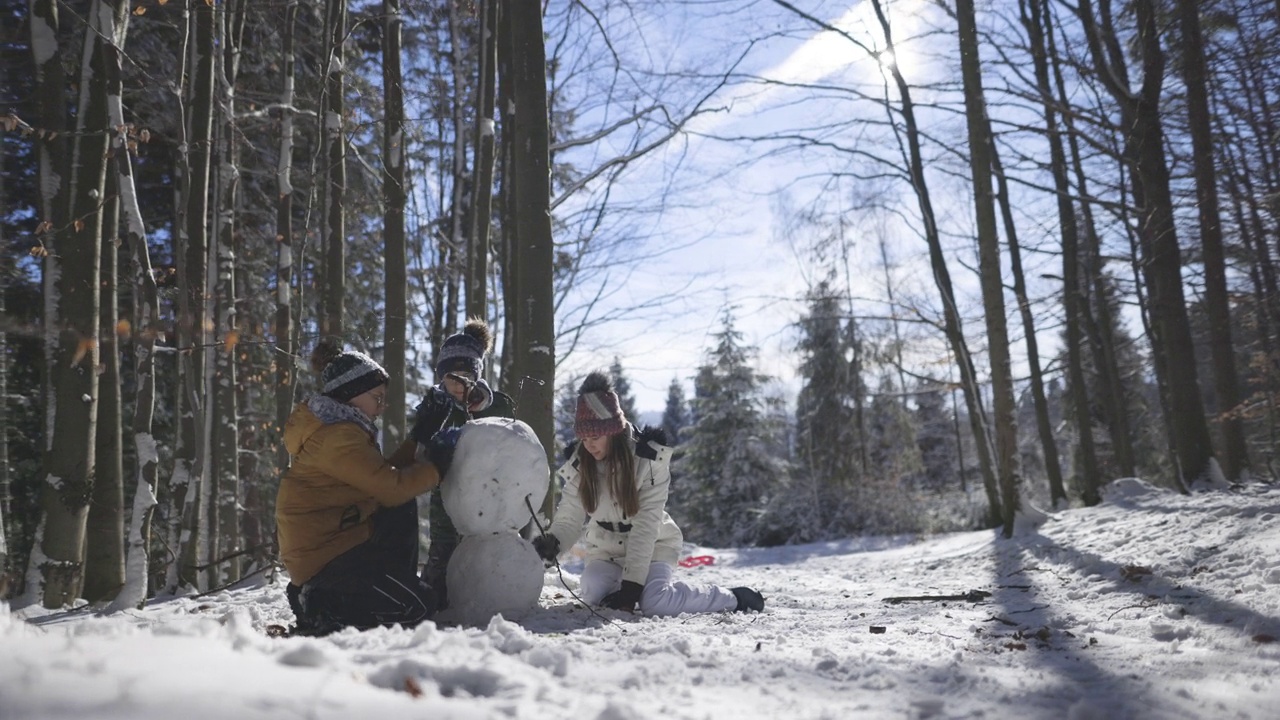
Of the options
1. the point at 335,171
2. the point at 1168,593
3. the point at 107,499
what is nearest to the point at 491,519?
the point at 107,499

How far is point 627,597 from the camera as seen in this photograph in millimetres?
4250

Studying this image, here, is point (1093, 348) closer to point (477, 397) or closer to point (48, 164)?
point (477, 397)

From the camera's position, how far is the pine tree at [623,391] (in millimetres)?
6701

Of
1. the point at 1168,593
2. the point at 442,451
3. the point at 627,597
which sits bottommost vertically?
the point at 1168,593

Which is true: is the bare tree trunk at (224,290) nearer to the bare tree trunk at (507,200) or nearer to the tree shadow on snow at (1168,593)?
the bare tree trunk at (507,200)

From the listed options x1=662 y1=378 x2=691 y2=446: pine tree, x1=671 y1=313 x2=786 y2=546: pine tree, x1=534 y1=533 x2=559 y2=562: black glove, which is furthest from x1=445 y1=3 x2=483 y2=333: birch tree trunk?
x1=662 y1=378 x2=691 y2=446: pine tree

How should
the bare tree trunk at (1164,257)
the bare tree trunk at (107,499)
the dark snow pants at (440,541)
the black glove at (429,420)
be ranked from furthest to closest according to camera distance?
1. the bare tree trunk at (1164,257)
2. the bare tree trunk at (107,499)
3. the dark snow pants at (440,541)
4. the black glove at (429,420)

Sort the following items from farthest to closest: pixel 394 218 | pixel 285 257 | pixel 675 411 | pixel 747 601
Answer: pixel 675 411
pixel 285 257
pixel 394 218
pixel 747 601

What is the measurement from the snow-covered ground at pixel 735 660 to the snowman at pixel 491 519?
221mm

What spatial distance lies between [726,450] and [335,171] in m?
19.0

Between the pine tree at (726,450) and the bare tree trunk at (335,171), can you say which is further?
the pine tree at (726,450)

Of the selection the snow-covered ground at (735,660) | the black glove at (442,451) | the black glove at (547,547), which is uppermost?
the black glove at (442,451)

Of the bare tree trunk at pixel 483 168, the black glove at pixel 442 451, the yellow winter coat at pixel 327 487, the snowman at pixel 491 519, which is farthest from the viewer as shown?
the bare tree trunk at pixel 483 168

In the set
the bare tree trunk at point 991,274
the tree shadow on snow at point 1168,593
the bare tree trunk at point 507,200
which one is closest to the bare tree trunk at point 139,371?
the bare tree trunk at point 507,200
